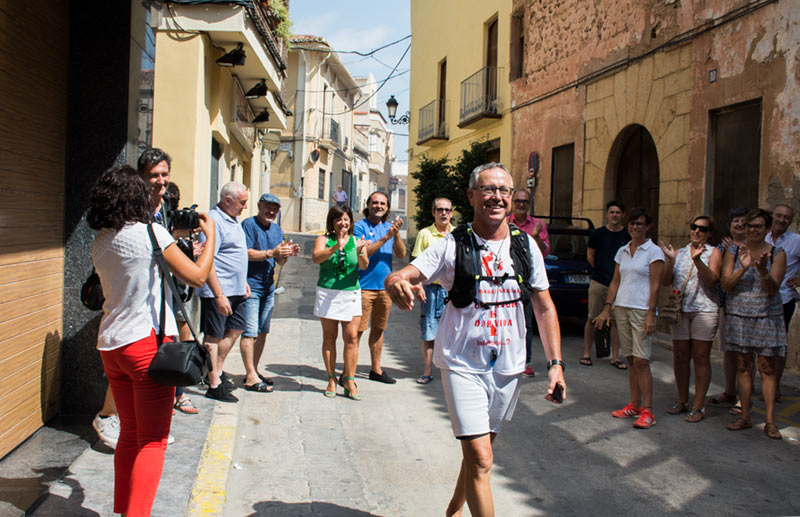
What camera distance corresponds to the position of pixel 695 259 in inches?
215

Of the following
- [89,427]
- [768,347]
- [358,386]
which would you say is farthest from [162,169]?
[768,347]

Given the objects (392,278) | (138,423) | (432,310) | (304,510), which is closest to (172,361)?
(138,423)

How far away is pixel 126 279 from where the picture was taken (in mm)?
2926

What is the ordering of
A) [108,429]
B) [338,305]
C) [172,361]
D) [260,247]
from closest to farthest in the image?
[172,361] < [108,429] < [338,305] < [260,247]

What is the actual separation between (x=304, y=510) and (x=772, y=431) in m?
3.63

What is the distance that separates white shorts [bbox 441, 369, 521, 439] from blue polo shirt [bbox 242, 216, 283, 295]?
11.0ft

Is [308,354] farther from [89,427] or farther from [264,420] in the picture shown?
[89,427]

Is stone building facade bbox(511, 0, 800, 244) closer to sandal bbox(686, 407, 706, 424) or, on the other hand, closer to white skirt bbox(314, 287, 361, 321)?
sandal bbox(686, 407, 706, 424)

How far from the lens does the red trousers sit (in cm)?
289

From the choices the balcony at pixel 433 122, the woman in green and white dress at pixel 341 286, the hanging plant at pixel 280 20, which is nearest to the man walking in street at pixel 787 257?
the woman in green and white dress at pixel 341 286

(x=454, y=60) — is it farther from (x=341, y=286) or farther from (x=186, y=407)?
(x=186, y=407)

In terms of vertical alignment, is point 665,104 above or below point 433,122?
below

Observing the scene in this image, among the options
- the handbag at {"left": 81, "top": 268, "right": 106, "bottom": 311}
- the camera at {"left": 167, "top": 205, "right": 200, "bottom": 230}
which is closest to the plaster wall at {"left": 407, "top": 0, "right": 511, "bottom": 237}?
the camera at {"left": 167, "top": 205, "right": 200, "bottom": 230}

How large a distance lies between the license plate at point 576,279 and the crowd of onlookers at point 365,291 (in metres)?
1.52
